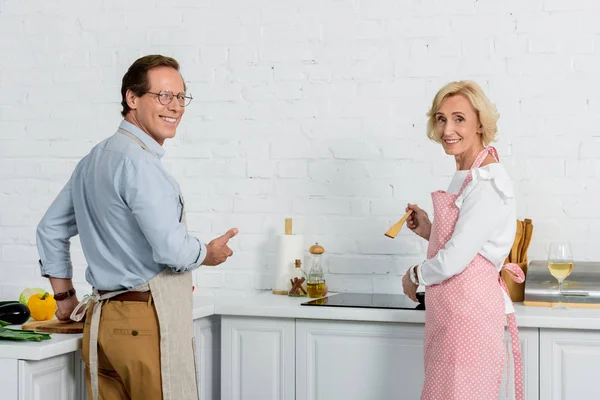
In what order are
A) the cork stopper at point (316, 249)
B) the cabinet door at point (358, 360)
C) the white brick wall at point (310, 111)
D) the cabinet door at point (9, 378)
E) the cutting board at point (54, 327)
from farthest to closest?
the cork stopper at point (316, 249)
the white brick wall at point (310, 111)
the cabinet door at point (358, 360)
the cutting board at point (54, 327)
the cabinet door at point (9, 378)

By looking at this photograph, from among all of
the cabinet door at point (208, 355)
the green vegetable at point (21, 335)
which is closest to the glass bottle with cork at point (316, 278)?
the cabinet door at point (208, 355)

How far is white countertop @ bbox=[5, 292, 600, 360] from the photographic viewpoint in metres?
2.45

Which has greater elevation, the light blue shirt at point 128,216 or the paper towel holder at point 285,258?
the light blue shirt at point 128,216

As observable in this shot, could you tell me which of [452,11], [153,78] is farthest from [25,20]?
[452,11]

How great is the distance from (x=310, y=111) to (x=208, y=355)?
46.0 inches

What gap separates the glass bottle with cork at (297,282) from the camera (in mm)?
3613

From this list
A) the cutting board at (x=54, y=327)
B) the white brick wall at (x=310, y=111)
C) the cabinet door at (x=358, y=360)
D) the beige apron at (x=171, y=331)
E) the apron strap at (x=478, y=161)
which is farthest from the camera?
the white brick wall at (x=310, y=111)

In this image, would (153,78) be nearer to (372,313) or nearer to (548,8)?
(372,313)

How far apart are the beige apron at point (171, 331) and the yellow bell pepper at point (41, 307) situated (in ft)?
1.52

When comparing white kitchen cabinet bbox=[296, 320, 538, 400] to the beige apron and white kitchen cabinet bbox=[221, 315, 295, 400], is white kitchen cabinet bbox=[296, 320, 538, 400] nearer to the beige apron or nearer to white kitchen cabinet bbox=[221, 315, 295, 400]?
white kitchen cabinet bbox=[221, 315, 295, 400]

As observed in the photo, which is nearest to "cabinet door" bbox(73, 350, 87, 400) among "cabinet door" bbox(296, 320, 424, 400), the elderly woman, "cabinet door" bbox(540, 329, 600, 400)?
"cabinet door" bbox(296, 320, 424, 400)

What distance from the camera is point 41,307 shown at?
310cm

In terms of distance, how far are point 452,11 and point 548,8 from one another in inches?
15.7

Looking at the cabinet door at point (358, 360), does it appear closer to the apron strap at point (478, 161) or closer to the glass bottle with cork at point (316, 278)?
the glass bottle with cork at point (316, 278)
